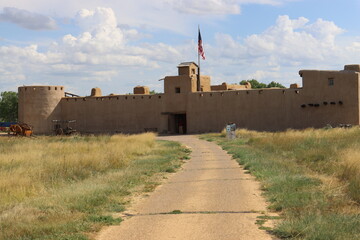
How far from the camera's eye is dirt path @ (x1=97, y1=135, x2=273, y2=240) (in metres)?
7.17

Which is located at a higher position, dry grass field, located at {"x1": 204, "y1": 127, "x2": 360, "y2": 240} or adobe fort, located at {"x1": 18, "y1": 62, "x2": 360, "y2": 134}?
adobe fort, located at {"x1": 18, "y1": 62, "x2": 360, "y2": 134}

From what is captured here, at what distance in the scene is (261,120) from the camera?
43.6m

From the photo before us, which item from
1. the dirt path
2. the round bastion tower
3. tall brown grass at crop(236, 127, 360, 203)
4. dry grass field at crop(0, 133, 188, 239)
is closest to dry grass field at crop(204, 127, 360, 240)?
tall brown grass at crop(236, 127, 360, 203)

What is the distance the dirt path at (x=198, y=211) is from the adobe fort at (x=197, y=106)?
96.7ft

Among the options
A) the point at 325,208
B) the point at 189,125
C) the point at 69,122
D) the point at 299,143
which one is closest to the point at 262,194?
the point at 325,208

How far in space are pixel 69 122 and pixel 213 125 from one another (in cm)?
1555

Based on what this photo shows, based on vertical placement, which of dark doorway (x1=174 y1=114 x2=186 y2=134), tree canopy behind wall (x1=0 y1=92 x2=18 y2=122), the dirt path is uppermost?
tree canopy behind wall (x1=0 y1=92 x2=18 y2=122)

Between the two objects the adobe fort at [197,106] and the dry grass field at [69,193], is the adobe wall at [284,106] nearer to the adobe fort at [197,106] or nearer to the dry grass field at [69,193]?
the adobe fort at [197,106]

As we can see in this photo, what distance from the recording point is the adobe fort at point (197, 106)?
41219mm

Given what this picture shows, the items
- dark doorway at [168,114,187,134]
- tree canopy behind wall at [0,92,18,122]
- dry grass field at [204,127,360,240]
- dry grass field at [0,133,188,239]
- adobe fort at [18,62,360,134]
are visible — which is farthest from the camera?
tree canopy behind wall at [0,92,18,122]

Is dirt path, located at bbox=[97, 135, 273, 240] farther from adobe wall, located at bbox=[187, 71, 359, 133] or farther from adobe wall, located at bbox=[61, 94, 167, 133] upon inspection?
adobe wall, located at bbox=[61, 94, 167, 133]

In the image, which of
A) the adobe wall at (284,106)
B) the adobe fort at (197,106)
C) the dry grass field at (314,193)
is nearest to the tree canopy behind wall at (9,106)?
the adobe fort at (197,106)

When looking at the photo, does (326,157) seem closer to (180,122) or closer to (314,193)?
(314,193)

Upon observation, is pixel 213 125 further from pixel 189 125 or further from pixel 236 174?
pixel 236 174
